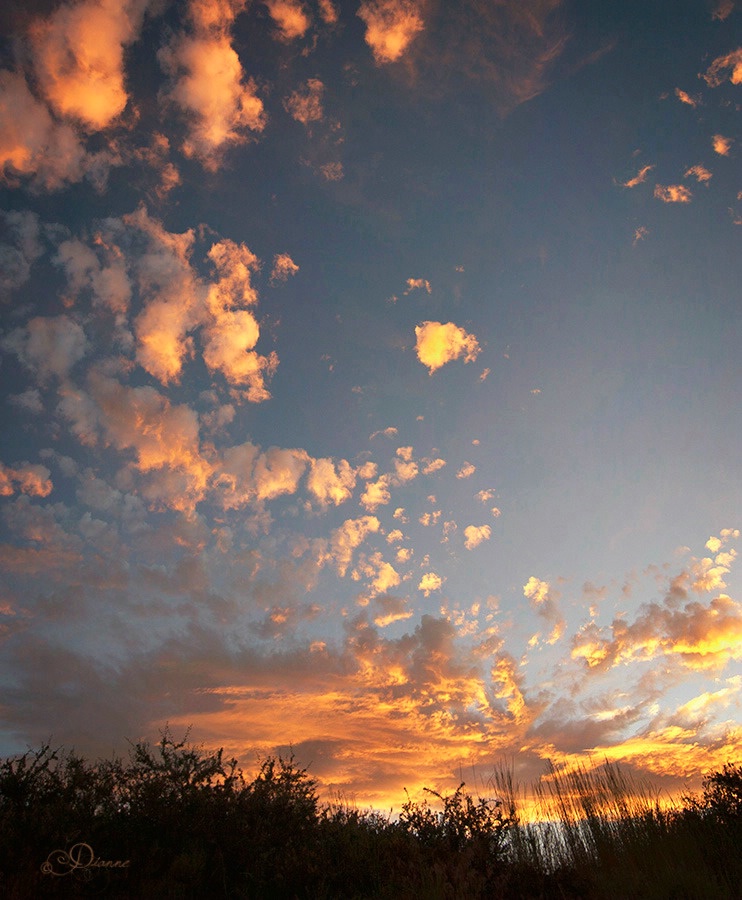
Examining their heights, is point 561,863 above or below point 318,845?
below

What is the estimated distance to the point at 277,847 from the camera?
9.72 m

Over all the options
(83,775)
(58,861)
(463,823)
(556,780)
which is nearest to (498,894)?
(463,823)

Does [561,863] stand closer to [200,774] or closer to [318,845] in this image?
[318,845]

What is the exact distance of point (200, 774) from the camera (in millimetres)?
11133

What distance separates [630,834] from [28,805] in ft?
53.1

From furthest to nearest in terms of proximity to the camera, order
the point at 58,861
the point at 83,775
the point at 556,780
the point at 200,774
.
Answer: the point at 556,780
the point at 200,774
the point at 83,775
the point at 58,861

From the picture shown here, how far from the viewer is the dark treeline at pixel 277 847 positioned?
8.01 meters

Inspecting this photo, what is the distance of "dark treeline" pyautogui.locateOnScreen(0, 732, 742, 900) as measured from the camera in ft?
26.3
